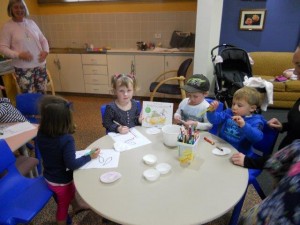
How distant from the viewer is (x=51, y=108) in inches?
47.4

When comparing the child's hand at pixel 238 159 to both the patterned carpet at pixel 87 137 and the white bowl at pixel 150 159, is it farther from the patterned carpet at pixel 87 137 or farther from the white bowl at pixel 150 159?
the patterned carpet at pixel 87 137

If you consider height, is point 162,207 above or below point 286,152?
below

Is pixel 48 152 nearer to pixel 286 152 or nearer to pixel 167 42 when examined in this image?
pixel 286 152

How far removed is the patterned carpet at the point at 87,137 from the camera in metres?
1.67

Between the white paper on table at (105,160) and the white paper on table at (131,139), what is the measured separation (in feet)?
0.34

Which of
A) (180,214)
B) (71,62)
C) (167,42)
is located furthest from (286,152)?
(71,62)

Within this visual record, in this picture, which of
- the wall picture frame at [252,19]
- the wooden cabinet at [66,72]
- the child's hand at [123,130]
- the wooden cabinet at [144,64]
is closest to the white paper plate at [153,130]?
the child's hand at [123,130]

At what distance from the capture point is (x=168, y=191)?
985 millimetres

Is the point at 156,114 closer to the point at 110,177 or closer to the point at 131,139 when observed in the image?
the point at 131,139

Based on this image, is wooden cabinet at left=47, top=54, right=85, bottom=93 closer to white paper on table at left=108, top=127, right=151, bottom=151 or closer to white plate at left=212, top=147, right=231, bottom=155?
white paper on table at left=108, top=127, right=151, bottom=151

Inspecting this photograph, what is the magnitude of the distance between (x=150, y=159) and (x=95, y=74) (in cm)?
333

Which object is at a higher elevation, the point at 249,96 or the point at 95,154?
the point at 249,96

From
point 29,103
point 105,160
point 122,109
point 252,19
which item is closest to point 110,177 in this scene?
point 105,160

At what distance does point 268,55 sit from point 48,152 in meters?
4.08
